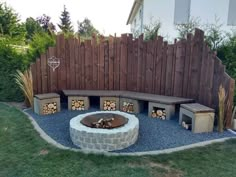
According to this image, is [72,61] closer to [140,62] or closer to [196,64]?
[140,62]

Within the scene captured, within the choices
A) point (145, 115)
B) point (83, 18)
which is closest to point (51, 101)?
point (145, 115)

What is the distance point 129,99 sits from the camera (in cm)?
587

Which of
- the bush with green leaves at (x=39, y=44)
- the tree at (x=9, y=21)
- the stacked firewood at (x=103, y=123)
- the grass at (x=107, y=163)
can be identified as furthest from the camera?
the tree at (x=9, y=21)

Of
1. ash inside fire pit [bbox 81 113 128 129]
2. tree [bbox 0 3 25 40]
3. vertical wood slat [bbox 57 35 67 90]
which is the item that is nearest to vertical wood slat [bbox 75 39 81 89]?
vertical wood slat [bbox 57 35 67 90]

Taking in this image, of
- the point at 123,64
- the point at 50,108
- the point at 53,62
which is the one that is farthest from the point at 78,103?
the point at 123,64

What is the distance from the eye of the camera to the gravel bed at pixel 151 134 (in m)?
4.06

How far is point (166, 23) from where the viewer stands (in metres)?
10.8

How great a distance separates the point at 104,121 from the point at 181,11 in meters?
8.29

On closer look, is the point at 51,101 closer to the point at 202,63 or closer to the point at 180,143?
the point at 180,143

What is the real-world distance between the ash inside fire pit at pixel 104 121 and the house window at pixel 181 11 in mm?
7578

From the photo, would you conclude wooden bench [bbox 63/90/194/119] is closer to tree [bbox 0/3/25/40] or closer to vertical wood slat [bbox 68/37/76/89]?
vertical wood slat [bbox 68/37/76/89]

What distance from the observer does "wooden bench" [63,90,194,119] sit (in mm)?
5418

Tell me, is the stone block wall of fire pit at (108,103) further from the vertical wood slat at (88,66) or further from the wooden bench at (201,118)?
the wooden bench at (201,118)

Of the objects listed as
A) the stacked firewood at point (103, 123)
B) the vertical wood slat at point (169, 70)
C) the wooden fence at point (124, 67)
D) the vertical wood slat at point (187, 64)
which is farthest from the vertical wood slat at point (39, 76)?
the vertical wood slat at point (187, 64)
